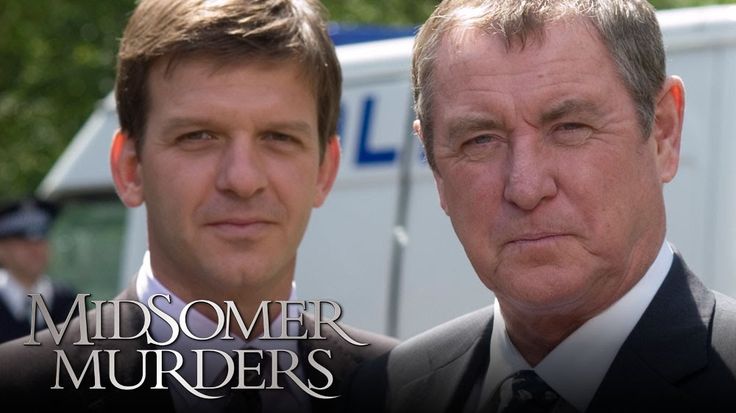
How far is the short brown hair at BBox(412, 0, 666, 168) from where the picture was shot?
8.72 ft

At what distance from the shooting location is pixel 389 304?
559 cm

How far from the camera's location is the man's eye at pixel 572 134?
2.63 m

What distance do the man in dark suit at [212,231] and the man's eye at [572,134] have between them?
71 cm

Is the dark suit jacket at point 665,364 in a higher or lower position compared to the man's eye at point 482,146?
lower

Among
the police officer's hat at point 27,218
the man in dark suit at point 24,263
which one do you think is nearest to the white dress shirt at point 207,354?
the man in dark suit at point 24,263

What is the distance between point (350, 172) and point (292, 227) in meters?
2.65

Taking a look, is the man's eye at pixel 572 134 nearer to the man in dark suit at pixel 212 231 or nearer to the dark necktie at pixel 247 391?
the man in dark suit at pixel 212 231

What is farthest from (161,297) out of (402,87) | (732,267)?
(402,87)

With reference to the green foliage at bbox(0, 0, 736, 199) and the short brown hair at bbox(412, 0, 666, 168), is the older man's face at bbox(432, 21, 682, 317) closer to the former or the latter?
the short brown hair at bbox(412, 0, 666, 168)

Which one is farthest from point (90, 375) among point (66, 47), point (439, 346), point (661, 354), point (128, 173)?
point (66, 47)

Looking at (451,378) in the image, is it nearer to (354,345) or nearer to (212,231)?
(354,345)

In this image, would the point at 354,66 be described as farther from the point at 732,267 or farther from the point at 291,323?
the point at 291,323

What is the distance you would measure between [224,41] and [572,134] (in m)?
0.91

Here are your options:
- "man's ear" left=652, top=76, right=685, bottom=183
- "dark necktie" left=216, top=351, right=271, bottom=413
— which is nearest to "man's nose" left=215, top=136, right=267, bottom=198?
"dark necktie" left=216, top=351, right=271, bottom=413
